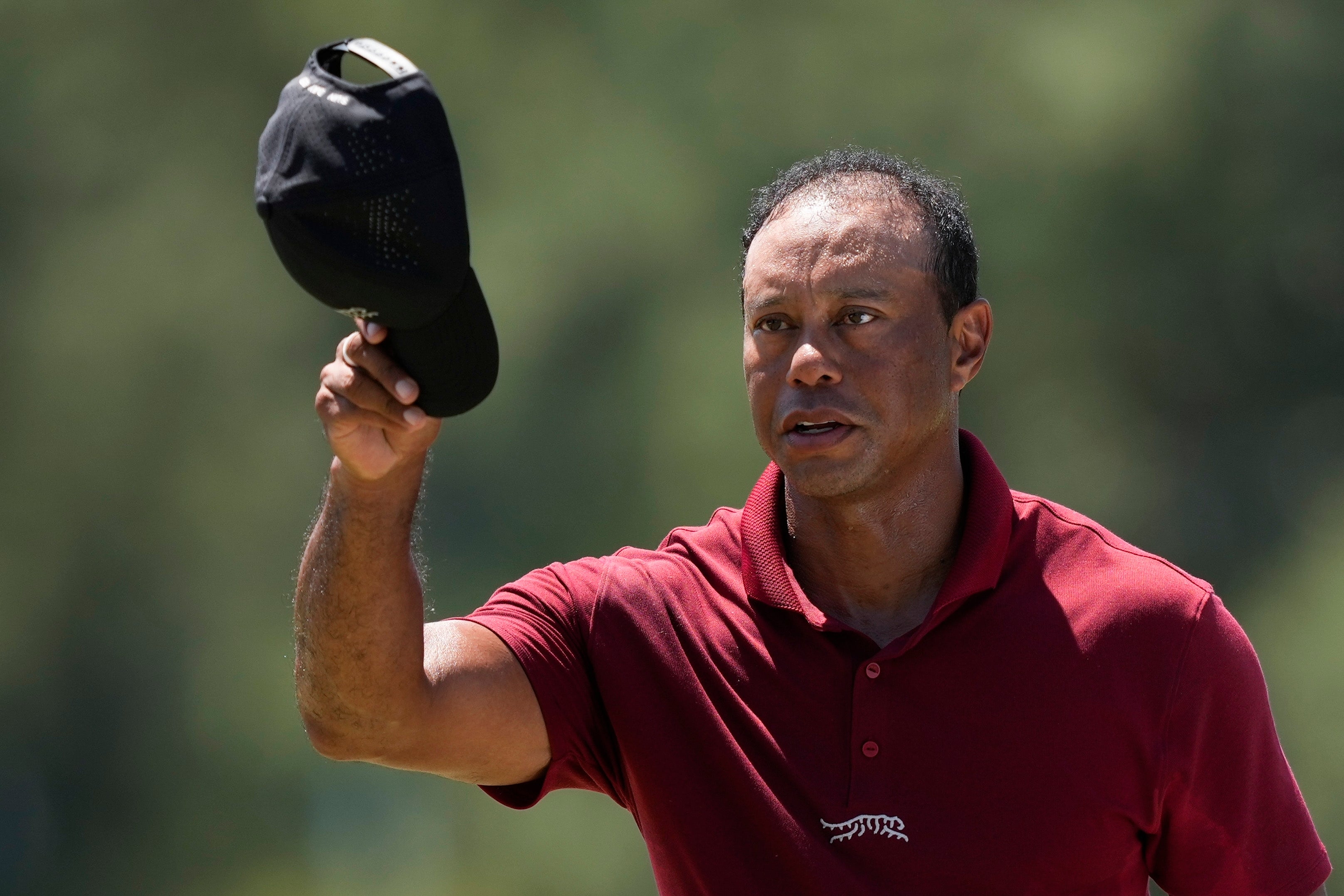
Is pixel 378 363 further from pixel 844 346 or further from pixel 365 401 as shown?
pixel 844 346

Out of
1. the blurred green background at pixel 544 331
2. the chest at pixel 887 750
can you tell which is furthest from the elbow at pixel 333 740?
the blurred green background at pixel 544 331

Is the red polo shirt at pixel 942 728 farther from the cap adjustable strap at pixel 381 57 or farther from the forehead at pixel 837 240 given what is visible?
the cap adjustable strap at pixel 381 57

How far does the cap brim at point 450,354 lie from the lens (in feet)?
6.06

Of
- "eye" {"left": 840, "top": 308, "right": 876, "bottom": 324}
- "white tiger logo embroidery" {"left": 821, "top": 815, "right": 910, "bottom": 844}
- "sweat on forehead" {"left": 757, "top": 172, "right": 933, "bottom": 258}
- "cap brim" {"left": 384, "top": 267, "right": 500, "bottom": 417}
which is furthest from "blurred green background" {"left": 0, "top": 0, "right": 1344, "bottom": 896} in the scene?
"cap brim" {"left": 384, "top": 267, "right": 500, "bottom": 417}

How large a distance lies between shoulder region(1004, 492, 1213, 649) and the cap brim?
91 centimetres

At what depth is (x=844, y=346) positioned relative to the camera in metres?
2.37

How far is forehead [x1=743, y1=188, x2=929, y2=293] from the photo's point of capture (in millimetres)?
2389

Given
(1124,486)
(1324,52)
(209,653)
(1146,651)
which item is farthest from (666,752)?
(1324,52)

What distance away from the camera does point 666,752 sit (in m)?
2.23

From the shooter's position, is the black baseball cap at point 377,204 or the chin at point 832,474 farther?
the chin at point 832,474

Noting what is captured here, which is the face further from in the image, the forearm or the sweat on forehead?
the forearm

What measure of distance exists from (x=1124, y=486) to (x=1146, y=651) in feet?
24.2

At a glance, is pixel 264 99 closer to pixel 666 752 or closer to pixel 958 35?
pixel 958 35

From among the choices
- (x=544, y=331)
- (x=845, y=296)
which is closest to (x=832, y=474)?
(x=845, y=296)
